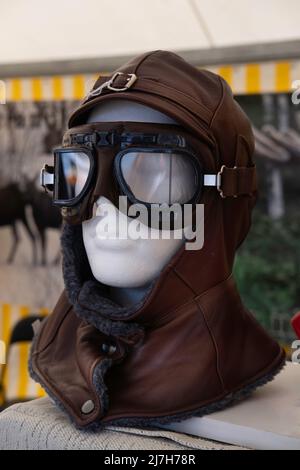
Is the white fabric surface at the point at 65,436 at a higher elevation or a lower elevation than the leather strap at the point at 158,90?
lower

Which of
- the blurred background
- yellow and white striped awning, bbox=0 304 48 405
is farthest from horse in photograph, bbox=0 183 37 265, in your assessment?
yellow and white striped awning, bbox=0 304 48 405

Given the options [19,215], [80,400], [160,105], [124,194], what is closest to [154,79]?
[160,105]

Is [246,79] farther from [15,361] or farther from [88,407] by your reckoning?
[15,361]

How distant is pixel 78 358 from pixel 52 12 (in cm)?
107

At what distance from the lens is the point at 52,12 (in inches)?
62.9

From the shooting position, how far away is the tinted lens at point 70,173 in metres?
0.89

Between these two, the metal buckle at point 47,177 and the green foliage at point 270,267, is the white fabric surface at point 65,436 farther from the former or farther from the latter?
the green foliage at point 270,267

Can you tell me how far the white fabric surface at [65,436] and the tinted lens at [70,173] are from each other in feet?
1.09

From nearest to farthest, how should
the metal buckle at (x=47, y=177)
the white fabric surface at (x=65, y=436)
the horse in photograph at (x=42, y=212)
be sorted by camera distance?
the white fabric surface at (x=65, y=436) → the metal buckle at (x=47, y=177) → the horse in photograph at (x=42, y=212)

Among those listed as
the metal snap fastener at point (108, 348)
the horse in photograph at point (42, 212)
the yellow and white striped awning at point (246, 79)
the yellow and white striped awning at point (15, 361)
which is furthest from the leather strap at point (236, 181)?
the yellow and white striped awning at point (15, 361)

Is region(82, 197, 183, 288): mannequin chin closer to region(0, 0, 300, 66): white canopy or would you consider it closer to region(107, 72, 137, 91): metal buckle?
region(107, 72, 137, 91): metal buckle

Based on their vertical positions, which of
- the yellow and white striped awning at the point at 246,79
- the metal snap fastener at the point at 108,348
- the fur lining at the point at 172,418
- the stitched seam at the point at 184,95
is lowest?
the fur lining at the point at 172,418

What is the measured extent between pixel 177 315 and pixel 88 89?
96 centimetres

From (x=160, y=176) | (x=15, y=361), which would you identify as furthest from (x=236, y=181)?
(x=15, y=361)
